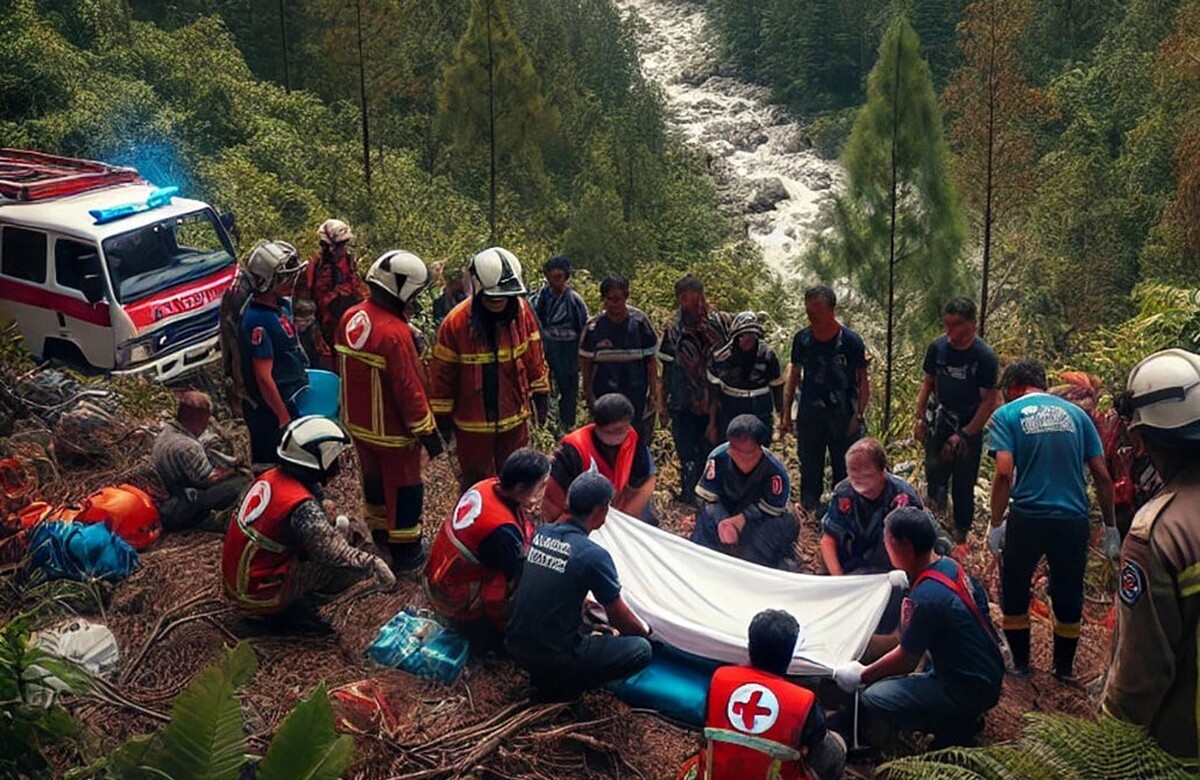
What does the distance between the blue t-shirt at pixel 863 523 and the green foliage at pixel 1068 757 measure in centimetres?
202

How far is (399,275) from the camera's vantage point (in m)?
6.64

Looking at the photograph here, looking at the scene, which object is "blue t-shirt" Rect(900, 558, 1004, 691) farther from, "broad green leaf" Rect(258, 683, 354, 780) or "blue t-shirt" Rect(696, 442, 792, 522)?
"broad green leaf" Rect(258, 683, 354, 780)

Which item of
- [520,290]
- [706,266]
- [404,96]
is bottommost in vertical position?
[706,266]

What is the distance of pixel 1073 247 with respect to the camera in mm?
28828

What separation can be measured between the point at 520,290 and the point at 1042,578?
12.8 feet

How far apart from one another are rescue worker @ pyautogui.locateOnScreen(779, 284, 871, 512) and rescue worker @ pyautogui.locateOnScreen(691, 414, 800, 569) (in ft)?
5.30

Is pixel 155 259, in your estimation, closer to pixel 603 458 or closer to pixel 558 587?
pixel 603 458

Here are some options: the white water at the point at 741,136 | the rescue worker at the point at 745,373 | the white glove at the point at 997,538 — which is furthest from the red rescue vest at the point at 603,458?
the white water at the point at 741,136

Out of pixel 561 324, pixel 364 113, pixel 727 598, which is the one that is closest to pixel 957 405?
pixel 727 598

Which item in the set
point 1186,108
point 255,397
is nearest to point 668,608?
point 255,397

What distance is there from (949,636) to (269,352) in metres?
4.27

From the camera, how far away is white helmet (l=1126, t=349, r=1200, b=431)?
12.8ft

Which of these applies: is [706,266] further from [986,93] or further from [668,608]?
[668,608]

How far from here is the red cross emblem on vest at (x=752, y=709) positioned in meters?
4.30
